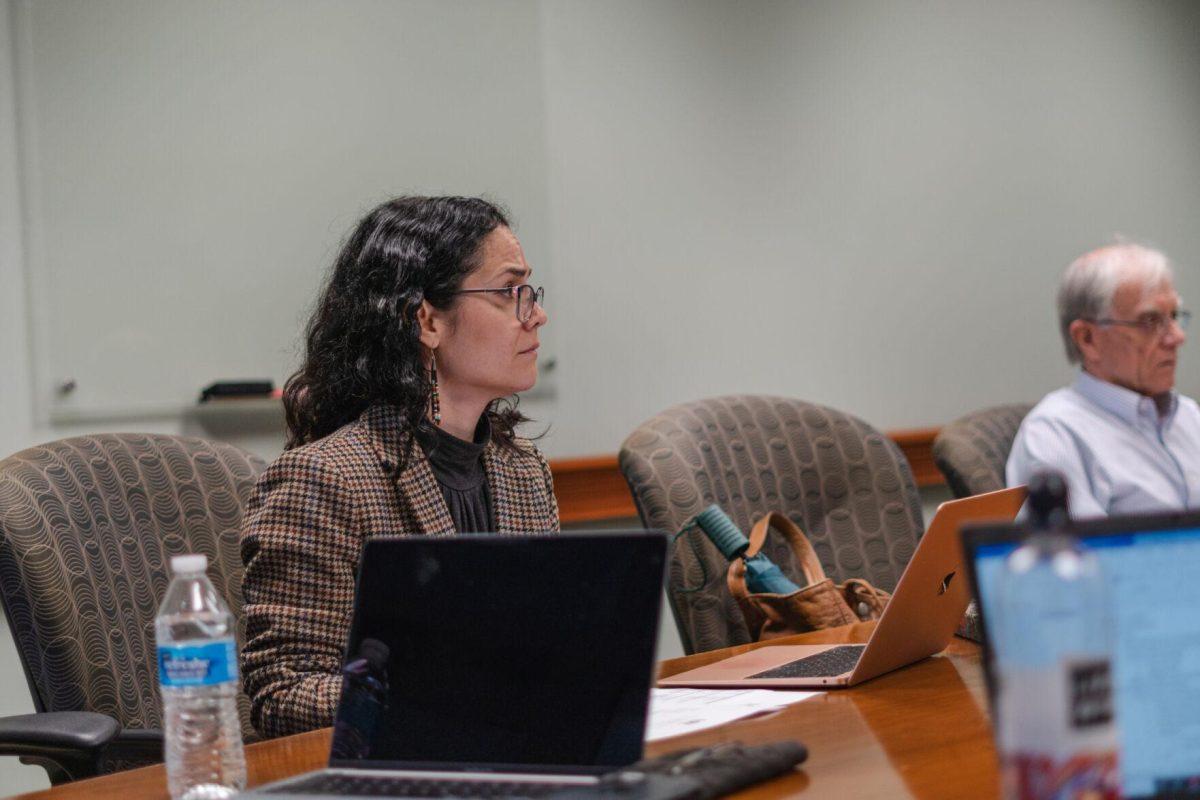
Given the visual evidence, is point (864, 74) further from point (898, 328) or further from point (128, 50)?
point (128, 50)

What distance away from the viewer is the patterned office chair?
178cm

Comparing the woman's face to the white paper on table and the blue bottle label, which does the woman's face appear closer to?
the white paper on table

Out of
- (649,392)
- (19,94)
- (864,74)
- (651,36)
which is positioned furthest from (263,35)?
(864,74)

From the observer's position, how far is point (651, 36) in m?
3.67

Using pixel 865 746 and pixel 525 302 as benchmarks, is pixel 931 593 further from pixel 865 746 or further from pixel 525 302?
pixel 525 302

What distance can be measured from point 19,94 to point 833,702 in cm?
221

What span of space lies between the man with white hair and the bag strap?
26.0 inches

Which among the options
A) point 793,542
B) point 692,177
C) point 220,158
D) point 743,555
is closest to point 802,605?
point 743,555

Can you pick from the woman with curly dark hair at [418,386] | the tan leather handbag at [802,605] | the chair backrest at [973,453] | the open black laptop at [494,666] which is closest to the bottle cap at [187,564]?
the open black laptop at [494,666]

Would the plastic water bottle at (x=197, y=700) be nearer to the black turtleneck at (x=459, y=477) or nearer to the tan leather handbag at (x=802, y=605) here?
the black turtleneck at (x=459, y=477)

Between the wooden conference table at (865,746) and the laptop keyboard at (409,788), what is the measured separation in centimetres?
11

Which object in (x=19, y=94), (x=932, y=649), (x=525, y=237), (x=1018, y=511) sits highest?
(x=19, y=94)

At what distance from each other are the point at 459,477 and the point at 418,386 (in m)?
0.15

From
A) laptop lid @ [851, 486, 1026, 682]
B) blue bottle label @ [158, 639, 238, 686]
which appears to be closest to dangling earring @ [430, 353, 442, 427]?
laptop lid @ [851, 486, 1026, 682]
